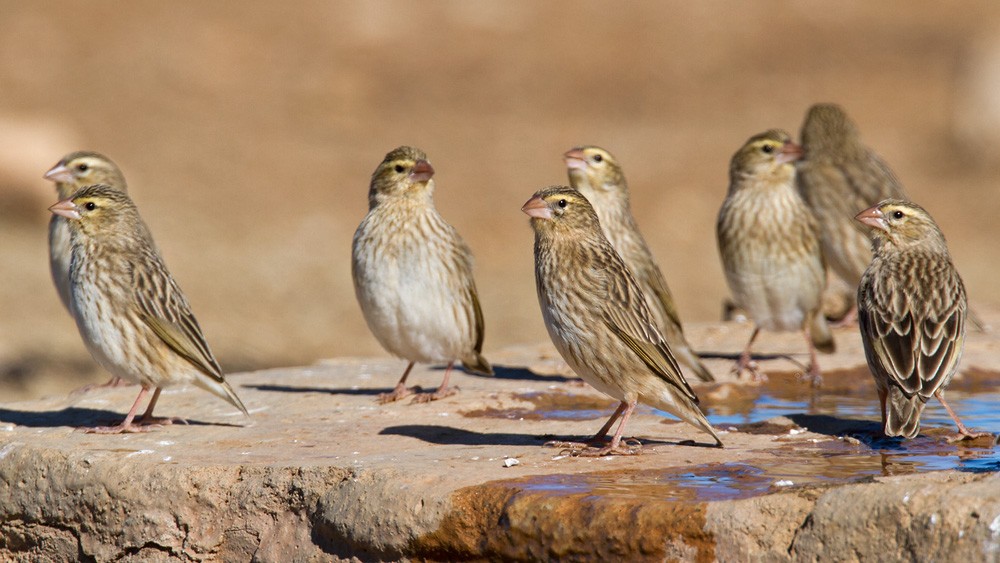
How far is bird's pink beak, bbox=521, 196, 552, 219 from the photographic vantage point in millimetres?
5980

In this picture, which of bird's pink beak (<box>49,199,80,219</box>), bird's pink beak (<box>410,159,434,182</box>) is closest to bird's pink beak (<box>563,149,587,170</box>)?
bird's pink beak (<box>410,159,434,182</box>)

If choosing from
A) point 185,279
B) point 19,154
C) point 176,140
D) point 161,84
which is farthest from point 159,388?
point 161,84

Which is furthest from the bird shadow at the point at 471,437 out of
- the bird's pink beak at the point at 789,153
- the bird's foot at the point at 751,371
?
the bird's pink beak at the point at 789,153

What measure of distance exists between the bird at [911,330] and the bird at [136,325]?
263 cm

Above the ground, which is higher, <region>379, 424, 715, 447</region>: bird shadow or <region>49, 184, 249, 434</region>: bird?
<region>49, 184, 249, 434</region>: bird

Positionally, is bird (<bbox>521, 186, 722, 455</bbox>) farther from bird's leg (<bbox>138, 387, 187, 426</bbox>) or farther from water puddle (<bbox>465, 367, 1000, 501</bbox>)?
bird's leg (<bbox>138, 387, 187, 426</bbox>)

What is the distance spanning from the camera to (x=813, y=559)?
13.6 ft

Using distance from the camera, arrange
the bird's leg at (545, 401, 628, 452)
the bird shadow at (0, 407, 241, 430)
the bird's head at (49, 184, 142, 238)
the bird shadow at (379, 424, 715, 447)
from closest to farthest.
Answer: the bird's leg at (545, 401, 628, 452) → the bird shadow at (379, 424, 715, 447) → the bird shadow at (0, 407, 241, 430) → the bird's head at (49, 184, 142, 238)

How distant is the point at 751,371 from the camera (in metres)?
7.82

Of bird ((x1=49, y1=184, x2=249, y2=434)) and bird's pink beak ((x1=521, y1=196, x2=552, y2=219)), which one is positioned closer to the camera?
bird's pink beak ((x1=521, y1=196, x2=552, y2=219))

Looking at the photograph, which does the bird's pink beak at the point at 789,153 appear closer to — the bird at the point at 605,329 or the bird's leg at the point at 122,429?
the bird at the point at 605,329

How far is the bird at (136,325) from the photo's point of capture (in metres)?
6.31

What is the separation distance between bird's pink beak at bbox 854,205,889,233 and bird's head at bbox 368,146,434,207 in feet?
6.72

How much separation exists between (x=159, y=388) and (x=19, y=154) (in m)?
10.2
